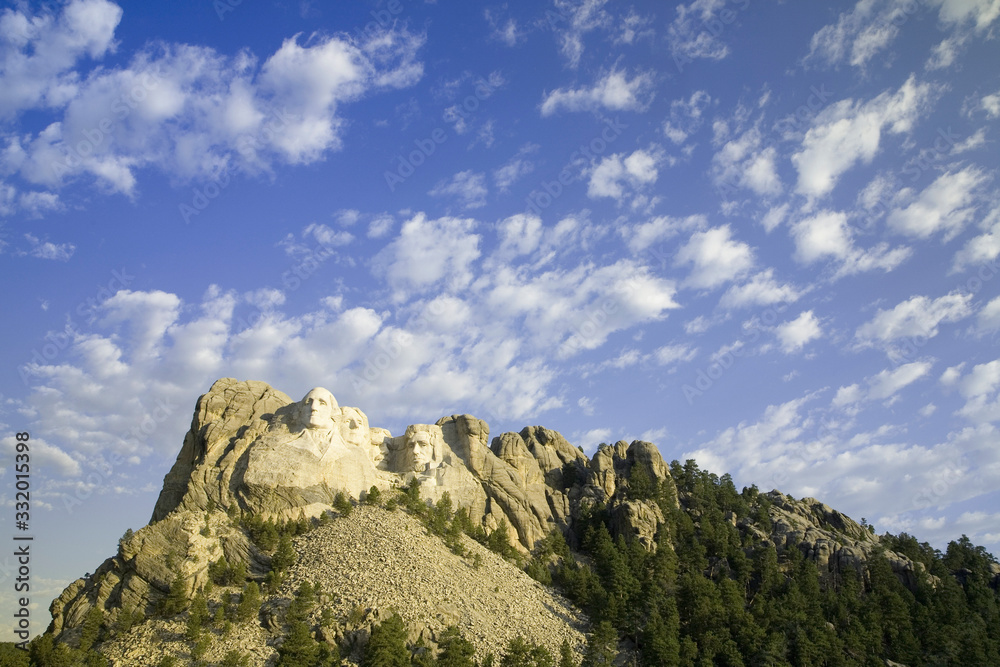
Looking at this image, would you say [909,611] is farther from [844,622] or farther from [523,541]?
[523,541]

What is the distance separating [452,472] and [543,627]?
2890cm

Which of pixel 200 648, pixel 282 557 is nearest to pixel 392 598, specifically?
pixel 282 557

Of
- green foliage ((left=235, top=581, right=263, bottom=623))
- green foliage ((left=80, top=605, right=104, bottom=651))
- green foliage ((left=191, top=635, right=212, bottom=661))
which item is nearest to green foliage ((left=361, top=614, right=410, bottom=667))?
green foliage ((left=235, top=581, right=263, bottom=623))

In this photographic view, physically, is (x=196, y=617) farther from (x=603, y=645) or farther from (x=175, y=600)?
(x=603, y=645)

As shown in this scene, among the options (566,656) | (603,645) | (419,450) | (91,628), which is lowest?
(91,628)

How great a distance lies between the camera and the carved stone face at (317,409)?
296 ft

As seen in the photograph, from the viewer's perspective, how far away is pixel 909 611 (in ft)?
294

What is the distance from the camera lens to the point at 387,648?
5997cm

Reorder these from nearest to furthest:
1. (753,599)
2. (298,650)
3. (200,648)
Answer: (298,650) → (200,648) → (753,599)

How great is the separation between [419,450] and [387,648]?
4106 cm

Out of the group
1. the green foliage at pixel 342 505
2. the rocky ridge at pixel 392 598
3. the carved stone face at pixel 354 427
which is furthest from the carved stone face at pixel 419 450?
the green foliage at pixel 342 505

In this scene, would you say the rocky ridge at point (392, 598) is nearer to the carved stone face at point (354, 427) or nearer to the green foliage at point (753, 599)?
the green foliage at point (753, 599)

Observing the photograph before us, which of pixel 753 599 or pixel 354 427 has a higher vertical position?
pixel 354 427

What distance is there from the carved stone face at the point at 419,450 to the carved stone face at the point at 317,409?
494 inches
